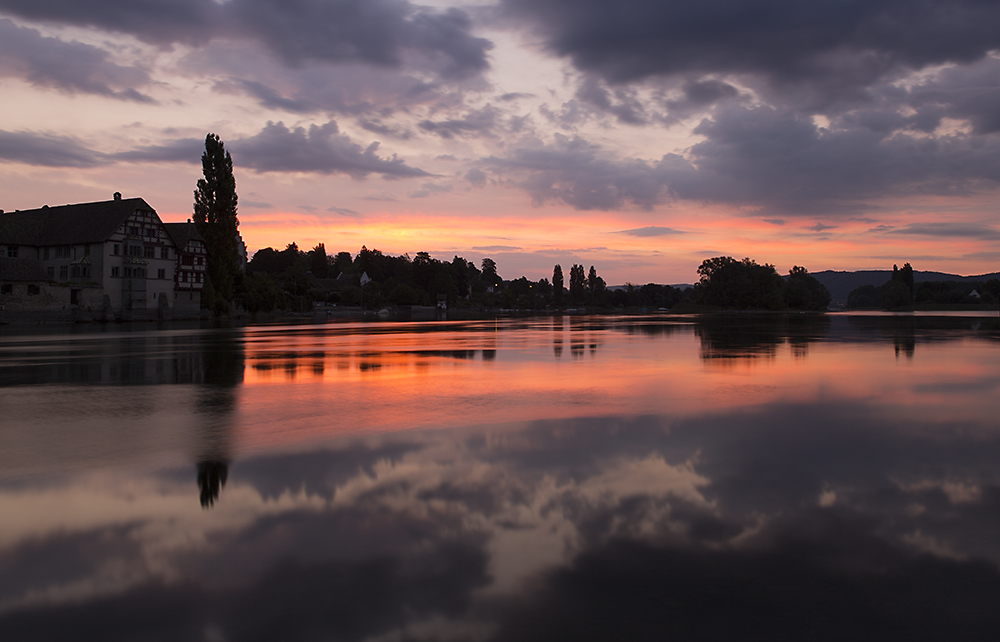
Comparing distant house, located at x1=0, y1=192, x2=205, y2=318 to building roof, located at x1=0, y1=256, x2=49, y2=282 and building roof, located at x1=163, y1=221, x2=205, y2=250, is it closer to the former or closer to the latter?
building roof, located at x1=163, y1=221, x2=205, y2=250

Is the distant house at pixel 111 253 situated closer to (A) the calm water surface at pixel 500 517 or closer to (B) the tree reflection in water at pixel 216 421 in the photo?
(B) the tree reflection in water at pixel 216 421

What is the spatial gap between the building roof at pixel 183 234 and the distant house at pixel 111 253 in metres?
0.12

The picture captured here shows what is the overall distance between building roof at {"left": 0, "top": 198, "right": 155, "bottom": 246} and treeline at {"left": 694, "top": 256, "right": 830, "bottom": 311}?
13432 cm

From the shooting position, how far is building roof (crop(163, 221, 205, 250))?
75.8 m

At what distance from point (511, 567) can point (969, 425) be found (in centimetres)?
985

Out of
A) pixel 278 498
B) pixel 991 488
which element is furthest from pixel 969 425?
pixel 278 498

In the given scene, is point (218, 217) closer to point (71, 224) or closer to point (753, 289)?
point (71, 224)

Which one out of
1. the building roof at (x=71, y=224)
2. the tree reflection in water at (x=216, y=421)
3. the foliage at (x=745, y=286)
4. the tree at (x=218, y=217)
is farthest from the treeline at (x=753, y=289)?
the tree reflection in water at (x=216, y=421)

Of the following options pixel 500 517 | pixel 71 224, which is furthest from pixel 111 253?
pixel 500 517

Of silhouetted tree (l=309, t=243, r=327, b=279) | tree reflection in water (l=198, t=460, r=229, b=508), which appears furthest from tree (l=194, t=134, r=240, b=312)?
silhouetted tree (l=309, t=243, r=327, b=279)

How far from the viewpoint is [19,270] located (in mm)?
60062

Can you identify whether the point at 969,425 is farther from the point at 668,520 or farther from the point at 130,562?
the point at 130,562

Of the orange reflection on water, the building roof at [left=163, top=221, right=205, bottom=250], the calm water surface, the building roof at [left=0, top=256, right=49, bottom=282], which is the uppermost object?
the building roof at [left=163, top=221, right=205, bottom=250]

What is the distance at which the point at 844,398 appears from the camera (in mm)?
13797
